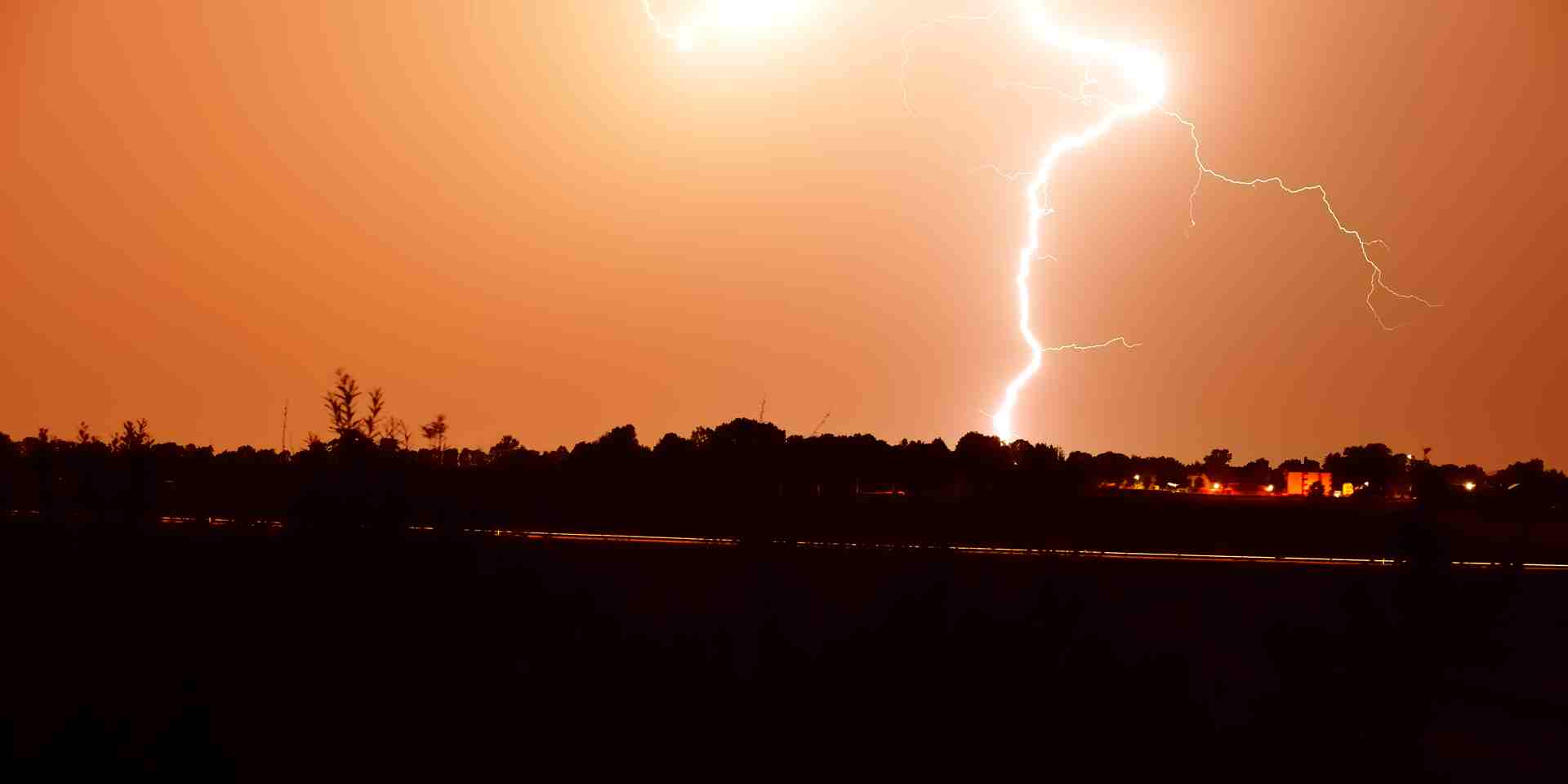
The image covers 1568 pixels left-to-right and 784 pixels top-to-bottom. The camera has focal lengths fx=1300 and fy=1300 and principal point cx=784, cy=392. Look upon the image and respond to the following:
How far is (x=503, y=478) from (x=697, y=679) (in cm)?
2479

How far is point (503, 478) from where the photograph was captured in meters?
34.4

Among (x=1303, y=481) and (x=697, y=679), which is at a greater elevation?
(x=1303, y=481)

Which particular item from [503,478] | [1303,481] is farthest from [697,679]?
[1303,481]

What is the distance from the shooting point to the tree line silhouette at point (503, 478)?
10.9 m

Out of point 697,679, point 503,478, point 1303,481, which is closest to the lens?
point 697,679

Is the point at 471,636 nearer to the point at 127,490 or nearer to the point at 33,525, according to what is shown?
the point at 127,490

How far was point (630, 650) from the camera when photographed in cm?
1120

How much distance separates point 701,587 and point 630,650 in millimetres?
7099

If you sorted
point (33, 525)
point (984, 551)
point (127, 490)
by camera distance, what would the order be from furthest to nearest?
point (984, 551) < point (33, 525) < point (127, 490)

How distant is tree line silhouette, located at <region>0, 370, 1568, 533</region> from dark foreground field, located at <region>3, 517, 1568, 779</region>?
1.72 feet

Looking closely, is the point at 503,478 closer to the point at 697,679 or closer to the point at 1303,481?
the point at 697,679

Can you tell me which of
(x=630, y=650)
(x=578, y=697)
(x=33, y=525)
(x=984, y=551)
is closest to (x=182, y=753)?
(x=578, y=697)

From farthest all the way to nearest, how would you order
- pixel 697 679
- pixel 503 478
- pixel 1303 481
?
1. pixel 1303 481
2. pixel 503 478
3. pixel 697 679

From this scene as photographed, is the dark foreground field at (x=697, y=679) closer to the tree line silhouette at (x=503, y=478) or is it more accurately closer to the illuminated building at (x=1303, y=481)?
the tree line silhouette at (x=503, y=478)
